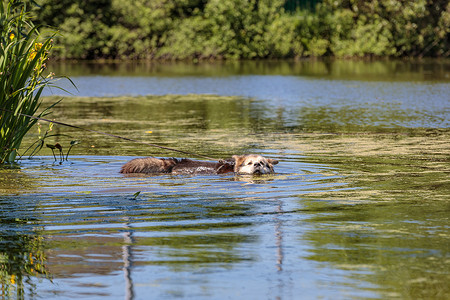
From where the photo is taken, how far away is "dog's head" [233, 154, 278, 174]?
1106 cm

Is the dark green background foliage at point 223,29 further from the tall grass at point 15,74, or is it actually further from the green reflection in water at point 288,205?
the tall grass at point 15,74

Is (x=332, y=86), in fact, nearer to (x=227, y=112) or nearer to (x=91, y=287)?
(x=227, y=112)

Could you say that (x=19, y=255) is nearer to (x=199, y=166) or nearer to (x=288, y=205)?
(x=288, y=205)

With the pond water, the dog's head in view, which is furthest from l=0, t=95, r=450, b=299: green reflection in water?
the dog's head

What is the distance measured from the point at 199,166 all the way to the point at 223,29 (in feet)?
145

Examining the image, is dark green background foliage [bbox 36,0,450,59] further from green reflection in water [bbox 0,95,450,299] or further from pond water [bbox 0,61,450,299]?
green reflection in water [bbox 0,95,450,299]

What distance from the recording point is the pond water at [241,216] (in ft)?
19.0

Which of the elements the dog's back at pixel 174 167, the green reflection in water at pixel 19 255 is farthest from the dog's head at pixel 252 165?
the green reflection in water at pixel 19 255

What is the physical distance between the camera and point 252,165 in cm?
1108

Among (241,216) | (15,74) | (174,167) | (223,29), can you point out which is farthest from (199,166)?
(223,29)

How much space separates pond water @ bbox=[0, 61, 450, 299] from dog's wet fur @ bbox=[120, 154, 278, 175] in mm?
202

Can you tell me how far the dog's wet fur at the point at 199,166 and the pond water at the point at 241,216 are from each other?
0.66 feet

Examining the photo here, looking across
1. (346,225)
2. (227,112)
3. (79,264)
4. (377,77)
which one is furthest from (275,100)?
(79,264)

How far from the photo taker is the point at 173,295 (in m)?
5.45
